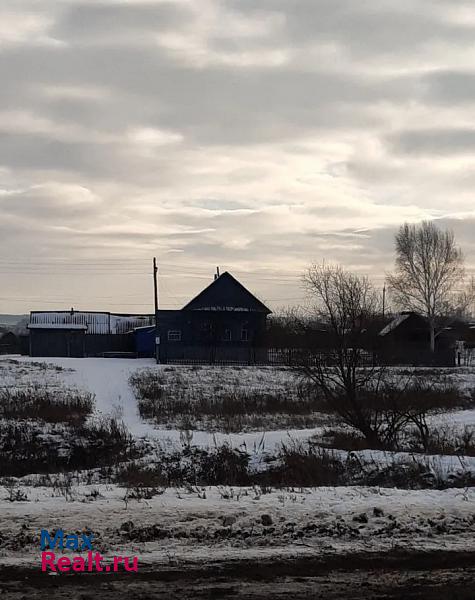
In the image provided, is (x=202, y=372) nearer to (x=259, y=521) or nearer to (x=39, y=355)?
(x=39, y=355)

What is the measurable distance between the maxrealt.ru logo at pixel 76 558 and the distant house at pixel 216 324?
46.8m

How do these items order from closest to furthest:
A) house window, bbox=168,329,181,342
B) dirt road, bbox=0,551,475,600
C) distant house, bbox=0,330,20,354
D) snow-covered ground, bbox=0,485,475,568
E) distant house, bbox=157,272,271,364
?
dirt road, bbox=0,551,475,600 < snow-covered ground, bbox=0,485,475,568 < distant house, bbox=157,272,271,364 < house window, bbox=168,329,181,342 < distant house, bbox=0,330,20,354

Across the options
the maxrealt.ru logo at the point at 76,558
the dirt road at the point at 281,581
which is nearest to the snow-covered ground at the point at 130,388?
the dirt road at the point at 281,581

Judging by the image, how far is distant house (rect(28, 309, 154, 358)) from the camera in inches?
2383

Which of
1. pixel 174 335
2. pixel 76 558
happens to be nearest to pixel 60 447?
pixel 76 558

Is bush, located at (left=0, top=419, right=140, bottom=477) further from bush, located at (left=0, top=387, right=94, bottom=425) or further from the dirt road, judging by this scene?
the dirt road

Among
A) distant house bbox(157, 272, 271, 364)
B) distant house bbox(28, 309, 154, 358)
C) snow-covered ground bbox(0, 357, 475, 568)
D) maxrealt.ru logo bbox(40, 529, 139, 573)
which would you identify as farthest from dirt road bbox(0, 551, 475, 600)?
distant house bbox(28, 309, 154, 358)

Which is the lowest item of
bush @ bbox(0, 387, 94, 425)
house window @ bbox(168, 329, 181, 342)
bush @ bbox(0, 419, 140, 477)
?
bush @ bbox(0, 419, 140, 477)

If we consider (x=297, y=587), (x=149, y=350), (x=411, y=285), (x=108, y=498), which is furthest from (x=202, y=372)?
(x=297, y=587)

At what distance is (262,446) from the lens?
47.2ft

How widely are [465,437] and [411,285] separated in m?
49.4

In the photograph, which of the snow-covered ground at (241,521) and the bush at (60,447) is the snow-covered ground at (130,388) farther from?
the snow-covered ground at (241,521)

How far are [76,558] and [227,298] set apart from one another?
1983 inches

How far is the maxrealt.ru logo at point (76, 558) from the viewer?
19.9ft
